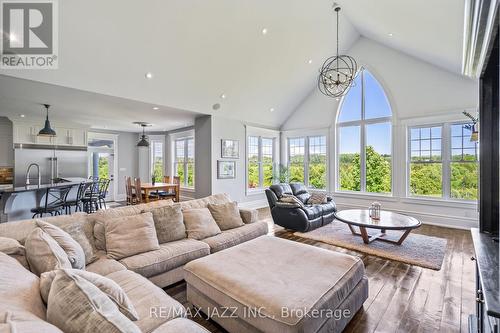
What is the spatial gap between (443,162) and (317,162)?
3.10m

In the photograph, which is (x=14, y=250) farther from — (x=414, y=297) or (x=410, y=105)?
(x=410, y=105)

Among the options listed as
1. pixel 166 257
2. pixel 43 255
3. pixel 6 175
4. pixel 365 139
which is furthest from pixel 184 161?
pixel 43 255

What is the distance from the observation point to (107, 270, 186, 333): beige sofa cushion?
142 centimetres

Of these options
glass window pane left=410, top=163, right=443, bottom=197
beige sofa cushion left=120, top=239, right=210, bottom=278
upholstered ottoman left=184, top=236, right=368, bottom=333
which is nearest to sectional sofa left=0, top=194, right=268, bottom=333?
beige sofa cushion left=120, top=239, right=210, bottom=278

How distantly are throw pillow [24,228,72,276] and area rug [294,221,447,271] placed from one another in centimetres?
377

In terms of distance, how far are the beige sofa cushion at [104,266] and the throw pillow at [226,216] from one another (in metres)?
1.48

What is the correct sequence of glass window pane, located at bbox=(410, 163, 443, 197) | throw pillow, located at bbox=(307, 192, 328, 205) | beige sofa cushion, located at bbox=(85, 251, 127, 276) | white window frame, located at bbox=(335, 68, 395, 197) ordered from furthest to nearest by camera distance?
white window frame, located at bbox=(335, 68, 395, 197) → throw pillow, located at bbox=(307, 192, 328, 205) → glass window pane, located at bbox=(410, 163, 443, 197) → beige sofa cushion, located at bbox=(85, 251, 127, 276)

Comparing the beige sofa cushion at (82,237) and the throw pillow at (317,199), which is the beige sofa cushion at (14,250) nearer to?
the beige sofa cushion at (82,237)

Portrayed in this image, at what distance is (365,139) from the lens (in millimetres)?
6484

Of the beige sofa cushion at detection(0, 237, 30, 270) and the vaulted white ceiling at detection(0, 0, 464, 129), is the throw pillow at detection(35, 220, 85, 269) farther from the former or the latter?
the vaulted white ceiling at detection(0, 0, 464, 129)

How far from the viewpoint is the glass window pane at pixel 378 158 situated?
613 centimetres

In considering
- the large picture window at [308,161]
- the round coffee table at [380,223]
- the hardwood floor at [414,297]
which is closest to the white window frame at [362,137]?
the large picture window at [308,161]

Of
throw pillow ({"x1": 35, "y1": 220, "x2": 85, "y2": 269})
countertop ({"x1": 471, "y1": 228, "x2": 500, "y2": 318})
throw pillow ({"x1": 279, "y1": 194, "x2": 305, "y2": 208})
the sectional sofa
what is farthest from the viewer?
throw pillow ({"x1": 279, "y1": 194, "x2": 305, "y2": 208})

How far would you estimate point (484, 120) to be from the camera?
1615 mm
